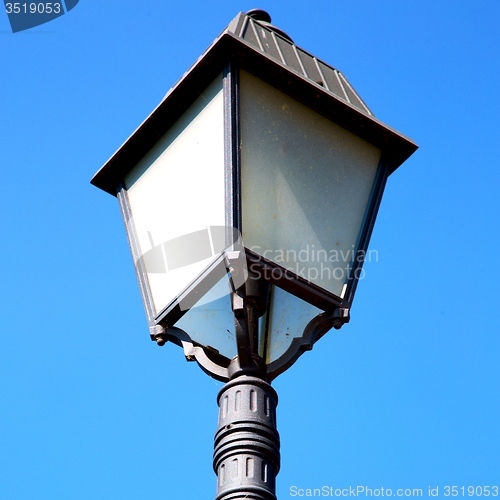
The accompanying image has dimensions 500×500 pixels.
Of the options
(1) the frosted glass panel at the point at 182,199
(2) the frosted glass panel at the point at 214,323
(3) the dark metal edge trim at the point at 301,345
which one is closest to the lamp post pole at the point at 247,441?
(3) the dark metal edge trim at the point at 301,345

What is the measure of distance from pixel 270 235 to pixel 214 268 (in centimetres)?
30

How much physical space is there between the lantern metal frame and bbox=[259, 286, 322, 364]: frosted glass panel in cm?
33

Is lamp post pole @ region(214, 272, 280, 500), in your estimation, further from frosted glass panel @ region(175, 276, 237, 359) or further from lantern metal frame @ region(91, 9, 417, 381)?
frosted glass panel @ region(175, 276, 237, 359)

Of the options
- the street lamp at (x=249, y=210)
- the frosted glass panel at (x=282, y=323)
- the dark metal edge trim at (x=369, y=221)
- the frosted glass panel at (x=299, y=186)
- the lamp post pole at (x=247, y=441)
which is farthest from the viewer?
the frosted glass panel at (x=282, y=323)

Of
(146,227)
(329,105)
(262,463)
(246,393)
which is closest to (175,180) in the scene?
(146,227)

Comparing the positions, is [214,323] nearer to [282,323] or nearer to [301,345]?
[282,323]

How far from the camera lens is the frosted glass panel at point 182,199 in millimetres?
3008

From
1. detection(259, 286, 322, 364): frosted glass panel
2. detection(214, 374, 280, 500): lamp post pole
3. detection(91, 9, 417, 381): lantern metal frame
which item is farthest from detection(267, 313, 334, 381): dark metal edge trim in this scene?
detection(259, 286, 322, 364): frosted glass panel

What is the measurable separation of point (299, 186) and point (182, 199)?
1.74 ft

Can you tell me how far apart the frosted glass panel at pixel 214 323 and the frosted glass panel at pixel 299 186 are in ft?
2.12

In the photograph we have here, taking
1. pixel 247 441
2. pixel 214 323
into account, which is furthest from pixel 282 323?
pixel 247 441

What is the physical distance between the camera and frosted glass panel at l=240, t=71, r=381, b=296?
9.82 ft

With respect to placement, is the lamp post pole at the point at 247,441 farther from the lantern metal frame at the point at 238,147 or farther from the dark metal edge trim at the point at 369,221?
the dark metal edge trim at the point at 369,221

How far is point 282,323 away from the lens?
3.60 m
